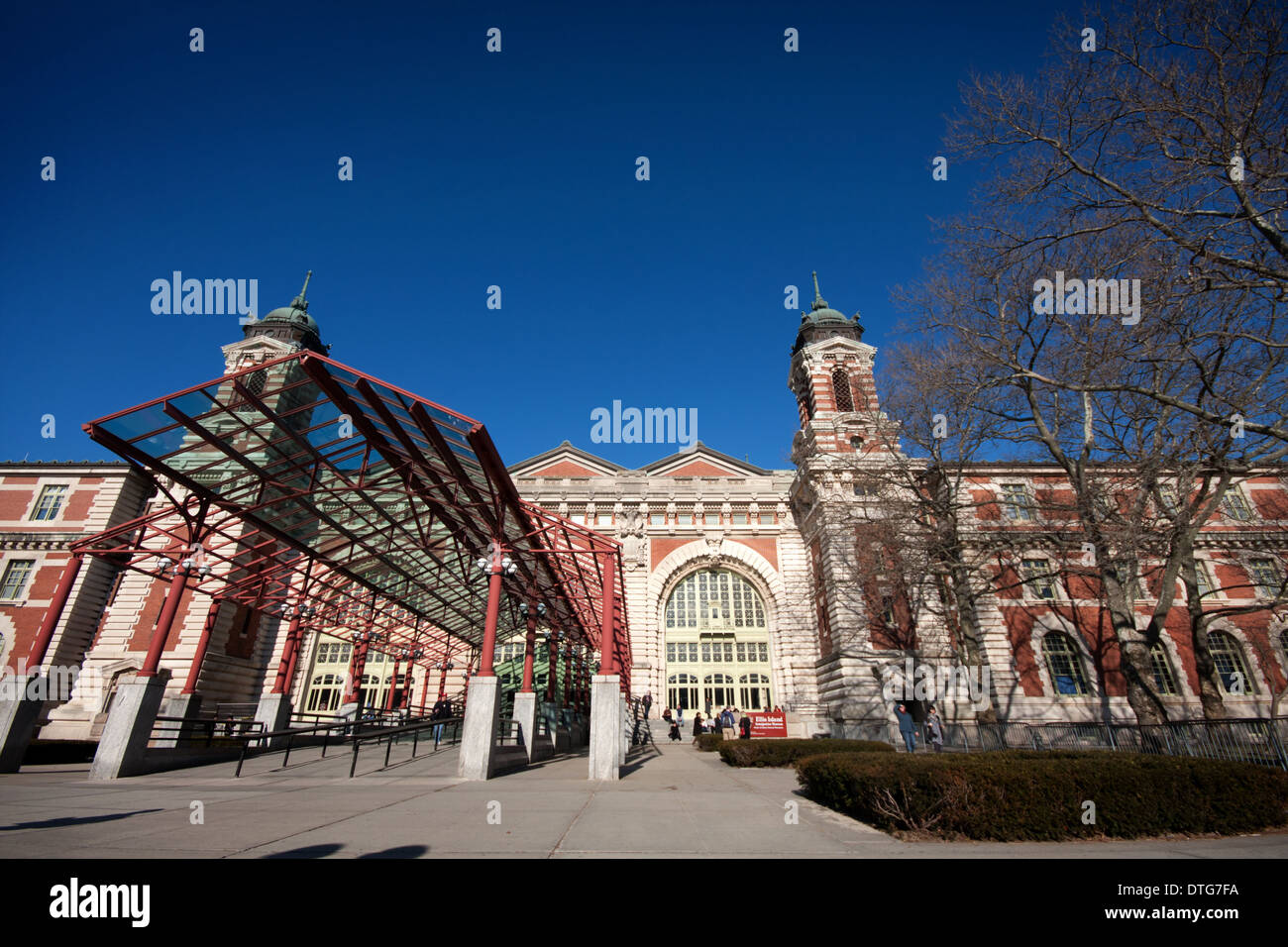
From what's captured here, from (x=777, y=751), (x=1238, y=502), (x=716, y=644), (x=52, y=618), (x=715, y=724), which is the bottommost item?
(x=777, y=751)

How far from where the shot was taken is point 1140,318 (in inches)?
415

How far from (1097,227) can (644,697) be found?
27.1 meters

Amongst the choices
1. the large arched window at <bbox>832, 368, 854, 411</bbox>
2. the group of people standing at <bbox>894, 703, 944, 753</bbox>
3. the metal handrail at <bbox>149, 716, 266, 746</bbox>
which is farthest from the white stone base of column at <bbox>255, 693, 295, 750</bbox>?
the large arched window at <bbox>832, 368, 854, 411</bbox>

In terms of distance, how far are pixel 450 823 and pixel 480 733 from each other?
5476 millimetres

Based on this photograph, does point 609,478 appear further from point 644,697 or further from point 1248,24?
point 1248,24

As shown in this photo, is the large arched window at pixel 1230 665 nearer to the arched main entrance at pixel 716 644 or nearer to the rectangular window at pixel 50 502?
the arched main entrance at pixel 716 644

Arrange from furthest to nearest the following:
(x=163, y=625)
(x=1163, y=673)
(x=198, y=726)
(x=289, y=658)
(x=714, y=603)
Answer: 1. (x=714, y=603)
2. (x=1163, y=673)
3. (x=289, y=658)
4. (x=198, y=726)
5. (x=163, y=625)

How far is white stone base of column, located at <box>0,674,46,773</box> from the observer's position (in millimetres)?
11891

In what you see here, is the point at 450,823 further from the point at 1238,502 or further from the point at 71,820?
the point at 1238,502

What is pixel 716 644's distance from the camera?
33.6 meters

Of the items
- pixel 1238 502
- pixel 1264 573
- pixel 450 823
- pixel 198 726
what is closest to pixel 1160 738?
pixel 450 823

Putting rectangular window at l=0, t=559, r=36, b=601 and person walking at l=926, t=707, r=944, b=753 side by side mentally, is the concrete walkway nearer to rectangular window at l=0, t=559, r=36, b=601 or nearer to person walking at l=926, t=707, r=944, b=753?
person walking at l=926, t=707, r=944, b=753

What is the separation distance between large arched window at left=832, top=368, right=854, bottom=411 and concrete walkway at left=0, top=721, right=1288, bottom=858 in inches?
1137
